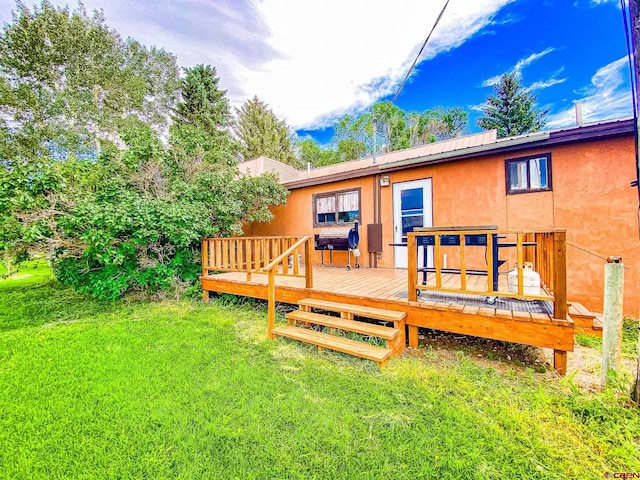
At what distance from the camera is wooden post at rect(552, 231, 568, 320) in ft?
7.77

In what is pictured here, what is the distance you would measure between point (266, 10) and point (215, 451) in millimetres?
10902

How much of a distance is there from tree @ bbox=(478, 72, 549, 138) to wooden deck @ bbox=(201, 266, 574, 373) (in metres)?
→ 19.4

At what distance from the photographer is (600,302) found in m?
4.05

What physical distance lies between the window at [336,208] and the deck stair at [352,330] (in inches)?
136

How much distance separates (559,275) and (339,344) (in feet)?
7.11

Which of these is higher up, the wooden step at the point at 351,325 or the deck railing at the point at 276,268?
the deck railing at the point at 276,268

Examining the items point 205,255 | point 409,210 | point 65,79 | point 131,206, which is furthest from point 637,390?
point 65,79

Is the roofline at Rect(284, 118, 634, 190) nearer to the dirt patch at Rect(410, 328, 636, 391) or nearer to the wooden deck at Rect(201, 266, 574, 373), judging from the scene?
the wooden deck at Rect(201, 266, 574, 373)

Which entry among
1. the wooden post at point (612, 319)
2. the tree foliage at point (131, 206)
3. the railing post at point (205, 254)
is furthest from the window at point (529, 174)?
the railing post at point (205, 254)

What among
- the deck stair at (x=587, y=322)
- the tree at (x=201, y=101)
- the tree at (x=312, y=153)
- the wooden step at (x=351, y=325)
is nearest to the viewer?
the wooden step at (x=351, y=325)

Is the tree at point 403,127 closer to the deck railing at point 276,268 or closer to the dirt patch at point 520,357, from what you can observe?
the deck railing at point 276,268

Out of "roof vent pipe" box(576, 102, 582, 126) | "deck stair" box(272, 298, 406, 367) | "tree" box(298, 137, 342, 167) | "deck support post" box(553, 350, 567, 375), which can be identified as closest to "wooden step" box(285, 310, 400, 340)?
"deck stair" box(272, 298, 406, 367)

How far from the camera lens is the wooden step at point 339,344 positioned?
268cm

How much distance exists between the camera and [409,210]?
234 inches
